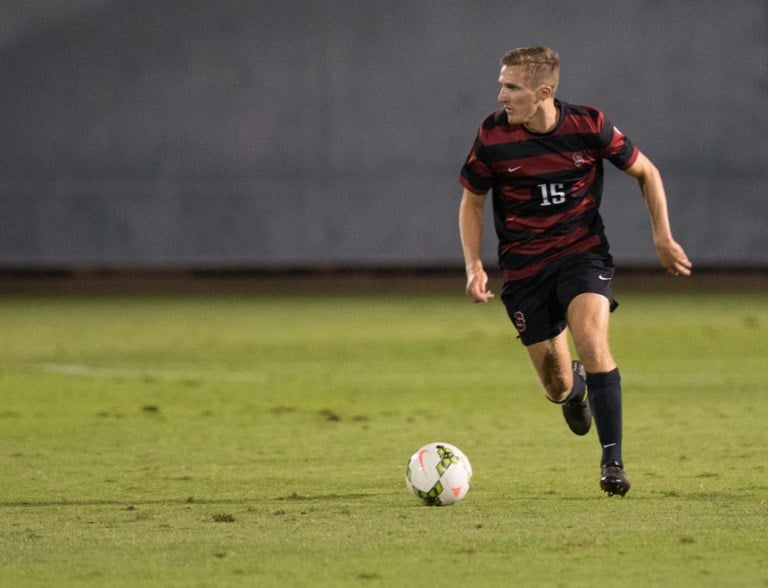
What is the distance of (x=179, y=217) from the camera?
2441 centimetres

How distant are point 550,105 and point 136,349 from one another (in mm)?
8875

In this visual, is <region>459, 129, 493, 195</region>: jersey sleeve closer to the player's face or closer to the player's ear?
the player's face

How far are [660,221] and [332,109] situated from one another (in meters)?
17.3

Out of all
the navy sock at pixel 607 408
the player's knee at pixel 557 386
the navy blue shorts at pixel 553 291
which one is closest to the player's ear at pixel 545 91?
the navy blue shorts at pixel 553 291

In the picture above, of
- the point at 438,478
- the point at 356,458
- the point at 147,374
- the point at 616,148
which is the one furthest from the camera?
the point at 147,374

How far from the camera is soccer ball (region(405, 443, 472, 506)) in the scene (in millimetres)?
6750

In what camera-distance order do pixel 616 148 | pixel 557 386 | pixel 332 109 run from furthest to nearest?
pixel 332 109, pixel 557 386, pixel 616 148

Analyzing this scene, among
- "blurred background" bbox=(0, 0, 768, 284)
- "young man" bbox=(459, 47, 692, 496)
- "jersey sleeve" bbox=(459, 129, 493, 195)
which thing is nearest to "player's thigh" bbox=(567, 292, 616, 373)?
"young man" bbox=(459, 47, 692, 496)

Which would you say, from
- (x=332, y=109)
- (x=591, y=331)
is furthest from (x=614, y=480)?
(x=332, y=109)

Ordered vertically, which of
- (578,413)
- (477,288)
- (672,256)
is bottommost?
(578,413)

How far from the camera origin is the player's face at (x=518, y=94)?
732 centimetres

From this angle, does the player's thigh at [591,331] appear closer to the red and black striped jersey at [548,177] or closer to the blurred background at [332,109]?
the red and black striped jersey at [548,177]

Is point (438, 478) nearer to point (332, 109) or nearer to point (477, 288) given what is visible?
point (477, 288)

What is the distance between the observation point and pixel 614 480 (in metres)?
6.89
